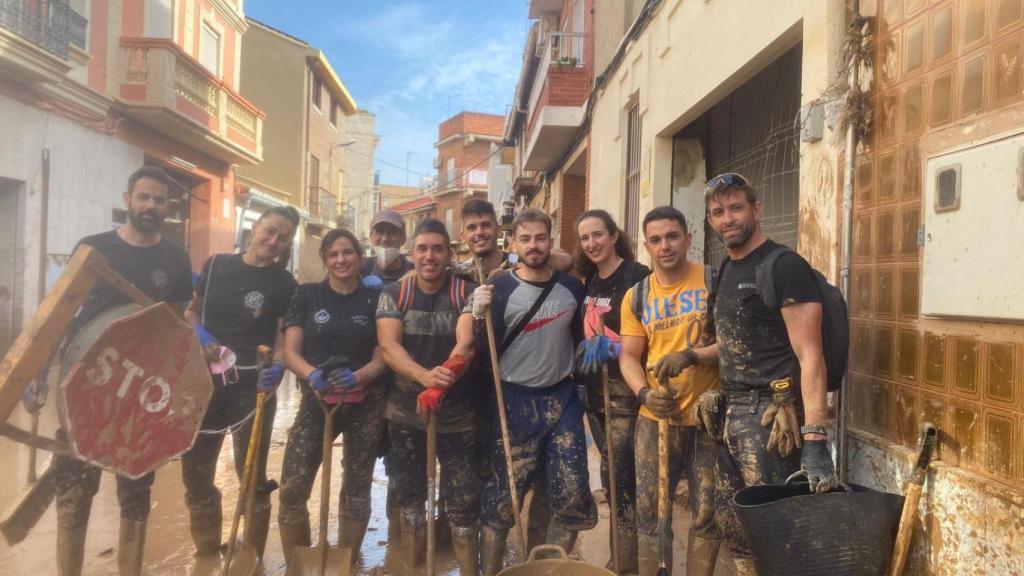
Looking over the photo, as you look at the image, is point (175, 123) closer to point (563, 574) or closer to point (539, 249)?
point (539, 249)

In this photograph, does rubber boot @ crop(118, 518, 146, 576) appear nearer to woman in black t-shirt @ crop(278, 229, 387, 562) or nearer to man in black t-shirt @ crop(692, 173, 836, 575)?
woman in black t-shirt @ crop(278, 229, 387, 562)

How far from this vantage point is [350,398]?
3639mm

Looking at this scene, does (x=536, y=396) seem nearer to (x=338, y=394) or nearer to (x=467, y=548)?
(x=467, y=548)

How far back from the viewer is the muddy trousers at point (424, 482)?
3498mm

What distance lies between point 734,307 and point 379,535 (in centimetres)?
285

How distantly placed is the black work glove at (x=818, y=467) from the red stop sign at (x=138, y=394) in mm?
2743

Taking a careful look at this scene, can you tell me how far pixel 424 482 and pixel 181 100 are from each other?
12.8m

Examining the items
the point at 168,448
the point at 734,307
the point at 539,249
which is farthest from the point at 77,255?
the point at 734,307

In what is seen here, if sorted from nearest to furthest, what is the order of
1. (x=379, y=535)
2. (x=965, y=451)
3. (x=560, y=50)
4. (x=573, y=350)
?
(x=965, y=451)
(x=573, y=350)
(x=379, y=535)
(x=560, y=50)

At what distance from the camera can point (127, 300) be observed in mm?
3418

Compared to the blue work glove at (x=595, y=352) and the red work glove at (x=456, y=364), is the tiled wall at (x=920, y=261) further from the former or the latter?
the red work glove at (x=456, y=364)

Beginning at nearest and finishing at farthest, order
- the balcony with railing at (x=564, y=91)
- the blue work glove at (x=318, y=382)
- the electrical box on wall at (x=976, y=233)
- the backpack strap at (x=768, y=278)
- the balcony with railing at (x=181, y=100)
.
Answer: the electrical box on wall at (x=976, y=233)
the backpack strap at (x=768, y=278)
the blue work glove at (x=318, y=382)
the balcony with railing at (x=564, y=91)
the balcony with railing at (x=181, y=100)

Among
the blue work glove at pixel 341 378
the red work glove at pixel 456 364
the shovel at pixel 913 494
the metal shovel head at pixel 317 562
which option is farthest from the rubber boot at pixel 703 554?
the blue work glove at pixel 341 378

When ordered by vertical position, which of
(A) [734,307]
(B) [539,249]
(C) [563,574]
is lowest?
(C) [563,574]
